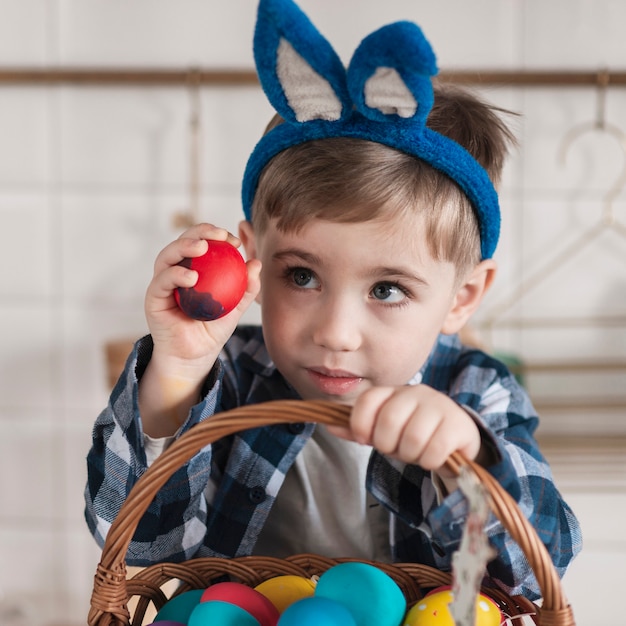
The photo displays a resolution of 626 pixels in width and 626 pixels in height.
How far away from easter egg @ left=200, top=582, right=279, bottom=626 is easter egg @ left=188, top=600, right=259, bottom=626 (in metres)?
0.02

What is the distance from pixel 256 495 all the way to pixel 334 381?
20 cm

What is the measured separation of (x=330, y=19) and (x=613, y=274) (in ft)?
2.85

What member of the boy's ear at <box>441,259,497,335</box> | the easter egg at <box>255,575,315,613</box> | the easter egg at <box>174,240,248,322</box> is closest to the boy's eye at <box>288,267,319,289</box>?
the easter egg at <box>174,240,248,322</box>

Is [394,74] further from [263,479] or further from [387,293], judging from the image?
[263,479]

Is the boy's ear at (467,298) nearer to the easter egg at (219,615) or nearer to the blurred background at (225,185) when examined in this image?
the easter egg at (219,615)

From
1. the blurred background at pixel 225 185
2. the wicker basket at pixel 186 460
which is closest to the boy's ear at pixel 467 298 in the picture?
the wicker basket at pixel 186 460

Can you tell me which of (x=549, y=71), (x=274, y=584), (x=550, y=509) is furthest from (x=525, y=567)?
(x=549, y=71)

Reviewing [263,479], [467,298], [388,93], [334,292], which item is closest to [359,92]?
[388,93]

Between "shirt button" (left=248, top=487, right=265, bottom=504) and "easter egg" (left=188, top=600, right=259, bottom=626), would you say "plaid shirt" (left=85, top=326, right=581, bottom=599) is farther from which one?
"easter egg" (left=188, top=600, right=259, bottom=626)

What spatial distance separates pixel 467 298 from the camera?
1023mm

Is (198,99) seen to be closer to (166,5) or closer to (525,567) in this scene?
(166,5)

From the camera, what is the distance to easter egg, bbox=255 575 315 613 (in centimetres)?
84

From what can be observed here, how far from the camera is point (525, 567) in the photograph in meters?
0.86

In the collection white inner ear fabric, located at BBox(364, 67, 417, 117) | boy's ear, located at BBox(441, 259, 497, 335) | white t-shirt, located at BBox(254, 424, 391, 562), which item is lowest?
white t-shirt, located at BBox(254, 424, 391, 562)
